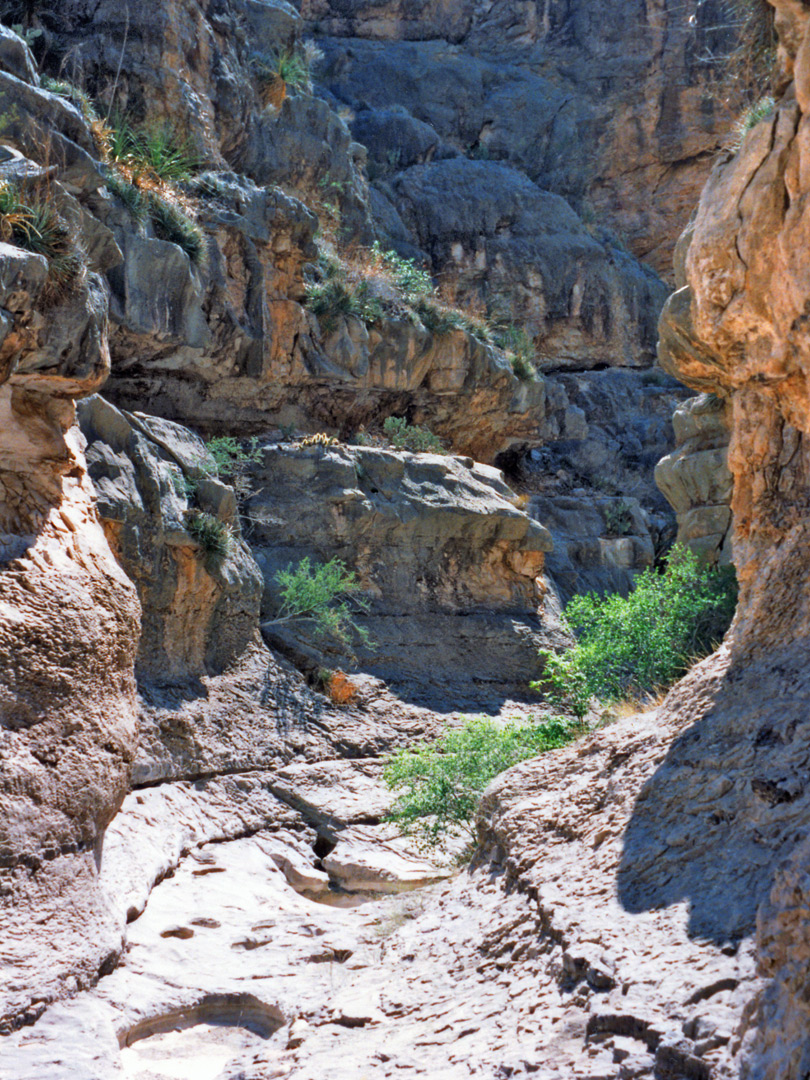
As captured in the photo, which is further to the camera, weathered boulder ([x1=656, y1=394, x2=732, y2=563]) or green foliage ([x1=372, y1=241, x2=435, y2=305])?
green foliage ([x1=372, y1=241, x2=435, y2=305])

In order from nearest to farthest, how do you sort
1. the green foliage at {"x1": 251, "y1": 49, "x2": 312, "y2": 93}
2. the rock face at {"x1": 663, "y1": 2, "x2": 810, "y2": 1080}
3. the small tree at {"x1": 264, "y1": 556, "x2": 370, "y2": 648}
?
the rock face at {"x1": 663, "y1": 2, "x2": 810, "y2": 1080} < the small tree at {"x1": 264, "y1": 556, "x2": 370, "y2": 648} < the green foliage at {"x1": 251, "y1": 49, "x2": 312, "y2": 93}

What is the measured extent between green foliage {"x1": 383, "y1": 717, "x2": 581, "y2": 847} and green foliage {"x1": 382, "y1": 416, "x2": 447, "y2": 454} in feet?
28.0

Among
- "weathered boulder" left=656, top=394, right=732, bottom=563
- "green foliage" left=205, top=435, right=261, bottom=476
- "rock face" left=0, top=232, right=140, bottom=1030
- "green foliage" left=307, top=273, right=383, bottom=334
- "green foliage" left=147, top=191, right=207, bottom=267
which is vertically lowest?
"rock face" left=0, top=232, right=140, bottom=1030

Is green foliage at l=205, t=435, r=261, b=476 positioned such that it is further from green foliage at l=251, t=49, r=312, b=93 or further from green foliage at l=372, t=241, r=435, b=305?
green foliage at l=251, t=49, r=312, b=93

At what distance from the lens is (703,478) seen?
1401 centimetres

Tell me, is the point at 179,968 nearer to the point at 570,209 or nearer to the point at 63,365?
the point at 63,365

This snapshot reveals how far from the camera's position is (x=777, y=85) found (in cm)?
576

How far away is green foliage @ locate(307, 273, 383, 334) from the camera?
17.0 metres

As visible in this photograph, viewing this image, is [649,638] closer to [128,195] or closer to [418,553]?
[418,553]

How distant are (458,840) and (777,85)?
7.48m

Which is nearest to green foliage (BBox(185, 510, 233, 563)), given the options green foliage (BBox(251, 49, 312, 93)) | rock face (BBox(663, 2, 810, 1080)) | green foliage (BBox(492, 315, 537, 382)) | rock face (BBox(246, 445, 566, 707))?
rock face (BBox(246, 445, 566, 707))

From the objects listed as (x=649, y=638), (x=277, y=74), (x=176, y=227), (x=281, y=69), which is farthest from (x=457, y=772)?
(x=281, y=69)

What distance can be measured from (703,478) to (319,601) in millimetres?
5997

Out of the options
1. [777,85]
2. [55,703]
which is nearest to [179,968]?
[55,703]
